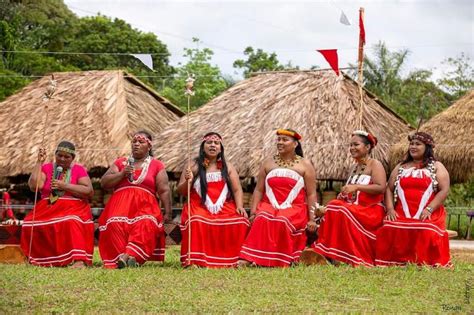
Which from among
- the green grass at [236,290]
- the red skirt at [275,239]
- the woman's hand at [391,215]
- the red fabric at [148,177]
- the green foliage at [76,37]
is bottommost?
the green grass at [236,290]

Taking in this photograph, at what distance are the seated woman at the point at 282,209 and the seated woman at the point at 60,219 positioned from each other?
1.79 m

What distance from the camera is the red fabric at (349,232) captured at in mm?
10047

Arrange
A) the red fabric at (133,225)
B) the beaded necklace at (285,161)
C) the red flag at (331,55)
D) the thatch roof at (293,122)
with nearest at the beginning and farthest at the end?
the red fabric at (133,225)
the beaded necklace at (285,161)
the red flag at (331,55)
the thatch roof at (293,122)

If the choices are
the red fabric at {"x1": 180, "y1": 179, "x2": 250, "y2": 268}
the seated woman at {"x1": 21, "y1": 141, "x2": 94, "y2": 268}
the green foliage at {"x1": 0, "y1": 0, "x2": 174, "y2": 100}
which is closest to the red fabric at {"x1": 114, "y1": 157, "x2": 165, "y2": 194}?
the seated woman at {"x1": 21, "y1": 141, "x2": 94, "y2": 268}

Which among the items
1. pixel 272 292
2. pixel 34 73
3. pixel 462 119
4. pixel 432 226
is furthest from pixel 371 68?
pixel 272 292

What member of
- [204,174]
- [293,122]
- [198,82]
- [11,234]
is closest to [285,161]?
[204,174]

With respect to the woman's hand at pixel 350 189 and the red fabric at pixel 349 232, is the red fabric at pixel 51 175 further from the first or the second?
the woman's hand at pixel 350 189

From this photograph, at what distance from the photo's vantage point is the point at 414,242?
9.84 metres

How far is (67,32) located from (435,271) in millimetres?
31364

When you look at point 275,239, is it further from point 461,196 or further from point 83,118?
point 461,196

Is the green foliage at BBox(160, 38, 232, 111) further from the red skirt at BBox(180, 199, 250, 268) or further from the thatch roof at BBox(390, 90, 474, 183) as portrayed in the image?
the red skirt at BBox(180, 199, 250, 268)

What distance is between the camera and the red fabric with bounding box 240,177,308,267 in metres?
10.1

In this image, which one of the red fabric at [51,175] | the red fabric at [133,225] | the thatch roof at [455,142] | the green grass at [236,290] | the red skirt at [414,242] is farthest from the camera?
the thatch roof at [455,142]

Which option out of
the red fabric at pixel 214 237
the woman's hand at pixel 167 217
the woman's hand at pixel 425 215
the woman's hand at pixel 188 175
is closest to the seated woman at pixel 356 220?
the woman's hand at pixel 425 215
